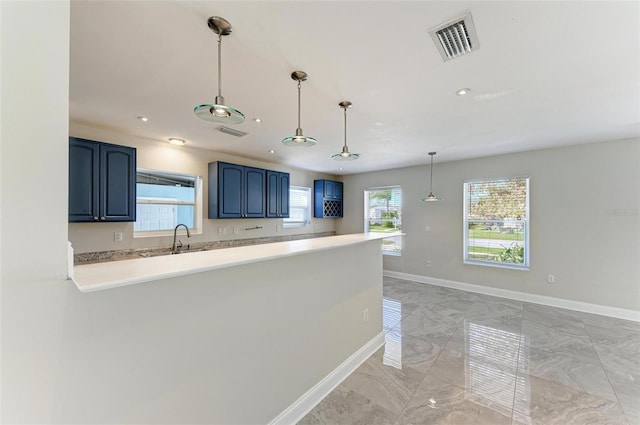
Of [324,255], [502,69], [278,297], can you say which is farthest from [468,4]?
[278,297]

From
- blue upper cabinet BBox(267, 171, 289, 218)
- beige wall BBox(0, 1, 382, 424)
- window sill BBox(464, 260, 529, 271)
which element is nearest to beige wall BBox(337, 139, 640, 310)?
window sill BBox(464, 260, 529, 271)

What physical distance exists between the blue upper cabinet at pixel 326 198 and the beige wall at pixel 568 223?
2.38 metres

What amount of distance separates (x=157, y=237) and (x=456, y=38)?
4178mm

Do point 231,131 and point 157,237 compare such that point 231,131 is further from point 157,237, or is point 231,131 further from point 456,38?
point 456,38

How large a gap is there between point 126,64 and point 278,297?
1975mm

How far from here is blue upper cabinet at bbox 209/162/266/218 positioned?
169 inches

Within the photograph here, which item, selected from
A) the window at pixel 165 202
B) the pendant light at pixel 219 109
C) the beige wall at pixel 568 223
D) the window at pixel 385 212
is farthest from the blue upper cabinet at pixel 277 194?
the pendant light at pixel 219 109

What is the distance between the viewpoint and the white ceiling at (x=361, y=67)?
1.42 meters

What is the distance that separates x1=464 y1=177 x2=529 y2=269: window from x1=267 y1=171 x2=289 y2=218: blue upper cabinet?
11.7ft

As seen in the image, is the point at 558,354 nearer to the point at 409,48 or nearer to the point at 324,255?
the point at 324,255

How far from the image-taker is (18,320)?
2.80ft

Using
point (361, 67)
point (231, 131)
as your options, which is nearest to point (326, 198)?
point (231, 131)

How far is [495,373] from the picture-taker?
2.52m

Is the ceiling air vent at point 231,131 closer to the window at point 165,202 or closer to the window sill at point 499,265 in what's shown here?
the window at point 165,202
